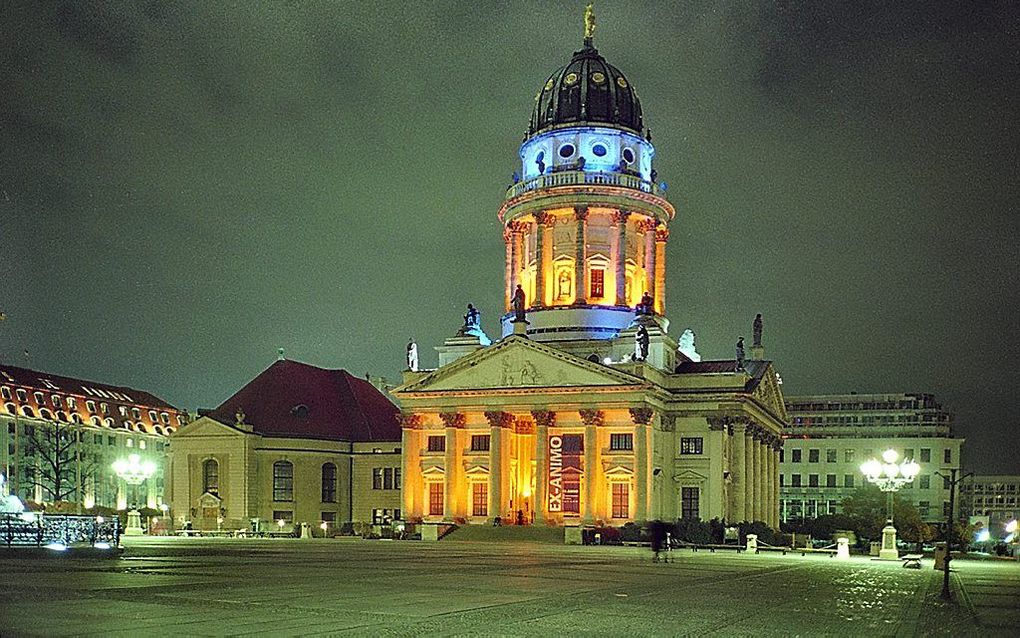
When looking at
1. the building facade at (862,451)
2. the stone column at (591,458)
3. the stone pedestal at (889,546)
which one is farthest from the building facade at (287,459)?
the building facade at (862,451)

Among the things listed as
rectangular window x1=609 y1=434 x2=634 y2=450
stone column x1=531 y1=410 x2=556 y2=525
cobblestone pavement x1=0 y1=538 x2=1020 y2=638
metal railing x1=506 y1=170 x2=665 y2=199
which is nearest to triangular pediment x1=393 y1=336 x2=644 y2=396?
stone column x1=531 y1=410 x2=556 y2=525

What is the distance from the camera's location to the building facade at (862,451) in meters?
148

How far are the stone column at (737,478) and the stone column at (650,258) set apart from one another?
49.9ft

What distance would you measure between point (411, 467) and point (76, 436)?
53.1 metres

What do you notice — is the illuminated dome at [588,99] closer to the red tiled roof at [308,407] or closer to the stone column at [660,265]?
the stone column at [660,265]

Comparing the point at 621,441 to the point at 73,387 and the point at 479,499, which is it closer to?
the point at 479,499

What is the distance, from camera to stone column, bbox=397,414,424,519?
91.6 m

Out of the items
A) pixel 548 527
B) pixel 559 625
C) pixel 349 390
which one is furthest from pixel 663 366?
pixel 559 625

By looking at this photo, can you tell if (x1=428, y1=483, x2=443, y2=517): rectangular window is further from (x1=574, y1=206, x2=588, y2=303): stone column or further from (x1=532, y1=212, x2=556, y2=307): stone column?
(x1=574, y1=206, x2=588, y2=303): stone column

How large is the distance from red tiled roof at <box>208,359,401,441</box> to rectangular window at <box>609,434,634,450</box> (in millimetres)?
25317

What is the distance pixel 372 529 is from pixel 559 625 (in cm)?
7346

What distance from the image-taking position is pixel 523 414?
9012 cm

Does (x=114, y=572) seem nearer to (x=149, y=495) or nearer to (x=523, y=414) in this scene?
(x=523, y=414)

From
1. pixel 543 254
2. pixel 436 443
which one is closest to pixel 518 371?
pixel 436 443
